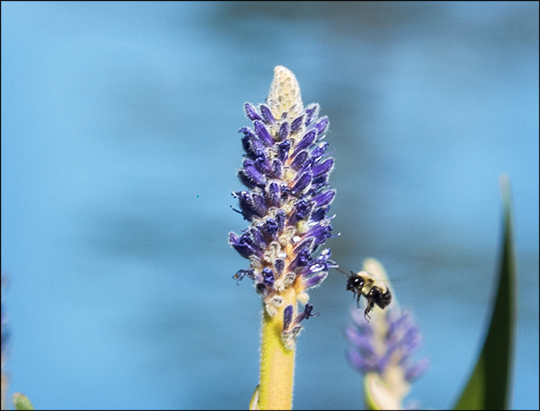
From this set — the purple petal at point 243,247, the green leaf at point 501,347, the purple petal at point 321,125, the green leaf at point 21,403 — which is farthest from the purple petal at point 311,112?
the green leaf at point 21,403

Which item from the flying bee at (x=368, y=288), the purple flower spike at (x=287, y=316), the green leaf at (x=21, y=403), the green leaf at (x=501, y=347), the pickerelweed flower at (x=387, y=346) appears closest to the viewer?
the green leaf at (x=501, y=347)

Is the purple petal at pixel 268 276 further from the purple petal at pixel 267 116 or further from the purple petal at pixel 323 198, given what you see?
the purple petal at pixel 267 116

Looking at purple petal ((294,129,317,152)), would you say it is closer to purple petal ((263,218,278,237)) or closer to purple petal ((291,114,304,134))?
purple petal ((291,114,304,134))

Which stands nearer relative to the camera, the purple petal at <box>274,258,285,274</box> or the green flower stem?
the green flower stem

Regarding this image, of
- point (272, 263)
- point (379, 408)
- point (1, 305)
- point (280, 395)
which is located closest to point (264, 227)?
point (272, 263)

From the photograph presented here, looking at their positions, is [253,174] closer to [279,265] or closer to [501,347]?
[279,265]

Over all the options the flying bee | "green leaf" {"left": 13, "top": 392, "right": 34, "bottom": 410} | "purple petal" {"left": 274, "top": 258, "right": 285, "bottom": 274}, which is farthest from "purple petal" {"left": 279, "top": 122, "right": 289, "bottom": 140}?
the flying bee
